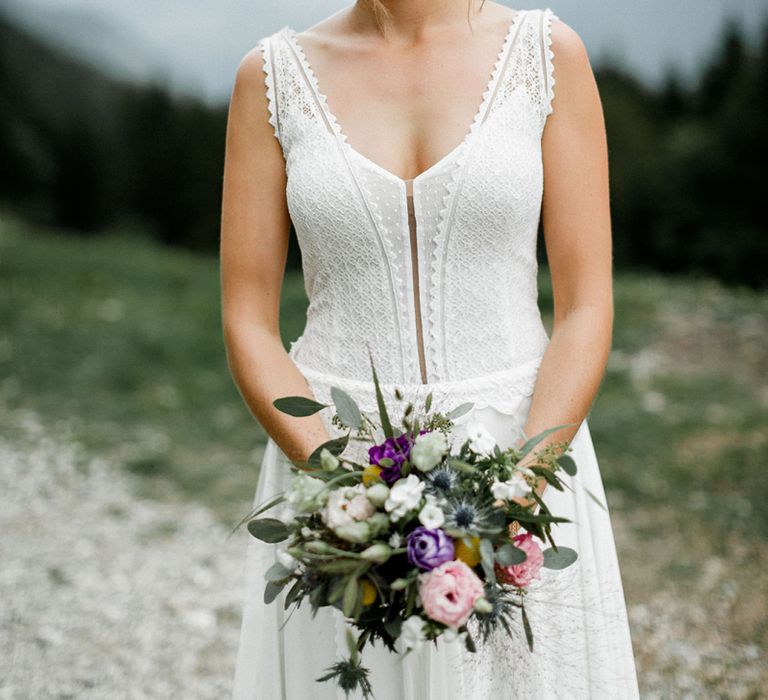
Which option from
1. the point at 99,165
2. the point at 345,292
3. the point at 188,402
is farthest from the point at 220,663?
the point at 99,165

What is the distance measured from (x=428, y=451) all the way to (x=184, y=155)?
431 inches

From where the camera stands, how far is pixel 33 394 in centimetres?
715

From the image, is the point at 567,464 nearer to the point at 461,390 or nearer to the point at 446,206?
the point at 461,390

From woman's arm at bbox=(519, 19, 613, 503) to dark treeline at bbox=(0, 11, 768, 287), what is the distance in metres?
8.02

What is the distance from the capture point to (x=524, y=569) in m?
1.52

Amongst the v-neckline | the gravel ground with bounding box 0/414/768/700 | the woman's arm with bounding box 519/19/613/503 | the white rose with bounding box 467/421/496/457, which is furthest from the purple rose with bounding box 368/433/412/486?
the gravel ground with bounding box 0/414/768/700

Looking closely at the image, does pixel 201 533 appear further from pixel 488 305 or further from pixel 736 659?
pixel 488 305

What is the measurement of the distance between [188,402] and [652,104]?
6036 mm

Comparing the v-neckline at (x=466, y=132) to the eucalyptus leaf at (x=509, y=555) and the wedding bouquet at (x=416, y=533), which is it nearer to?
the wedding bouquet at (x=416, y=533)

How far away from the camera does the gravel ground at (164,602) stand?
3.82 metres

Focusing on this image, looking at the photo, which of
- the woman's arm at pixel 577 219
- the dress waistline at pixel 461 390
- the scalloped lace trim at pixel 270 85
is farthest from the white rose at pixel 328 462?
the scalloped lace trim at pixel 270 85

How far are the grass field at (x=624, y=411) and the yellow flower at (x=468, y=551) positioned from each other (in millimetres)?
2543

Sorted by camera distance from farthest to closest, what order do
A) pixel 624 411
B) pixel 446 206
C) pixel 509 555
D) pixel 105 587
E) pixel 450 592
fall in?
pixel 624 411
pixel 105 587
pixel 446 206
pixel 509 555
pixel 450 592

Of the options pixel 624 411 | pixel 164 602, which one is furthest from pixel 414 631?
pixel 624 411
